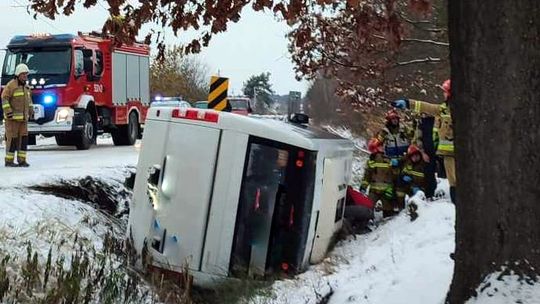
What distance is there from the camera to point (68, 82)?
56.4 feet

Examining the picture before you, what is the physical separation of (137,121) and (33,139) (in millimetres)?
3285

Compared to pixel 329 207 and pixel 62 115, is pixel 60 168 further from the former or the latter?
pixel 62 115

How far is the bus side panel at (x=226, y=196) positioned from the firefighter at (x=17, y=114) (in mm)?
6730

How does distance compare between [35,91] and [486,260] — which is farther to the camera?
[35,91]

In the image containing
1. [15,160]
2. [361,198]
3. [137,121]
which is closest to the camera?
[361,198]

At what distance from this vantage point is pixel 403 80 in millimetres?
18484

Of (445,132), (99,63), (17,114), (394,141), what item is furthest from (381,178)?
(99,63)

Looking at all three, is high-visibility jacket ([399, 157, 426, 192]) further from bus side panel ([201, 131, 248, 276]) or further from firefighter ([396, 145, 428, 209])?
bus side panel ([201, 131, 248, 276])

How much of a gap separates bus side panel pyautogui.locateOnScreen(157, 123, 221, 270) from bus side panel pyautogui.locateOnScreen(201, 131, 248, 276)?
69mm

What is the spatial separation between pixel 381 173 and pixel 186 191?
4.12 meters

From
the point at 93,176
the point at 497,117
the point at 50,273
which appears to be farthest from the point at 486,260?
the point at 93,176

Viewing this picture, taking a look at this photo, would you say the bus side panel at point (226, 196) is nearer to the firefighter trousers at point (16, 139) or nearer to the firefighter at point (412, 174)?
the firefighter at point (412, 174)

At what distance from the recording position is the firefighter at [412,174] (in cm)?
998

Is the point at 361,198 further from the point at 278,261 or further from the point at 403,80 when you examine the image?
the point at 403,80
